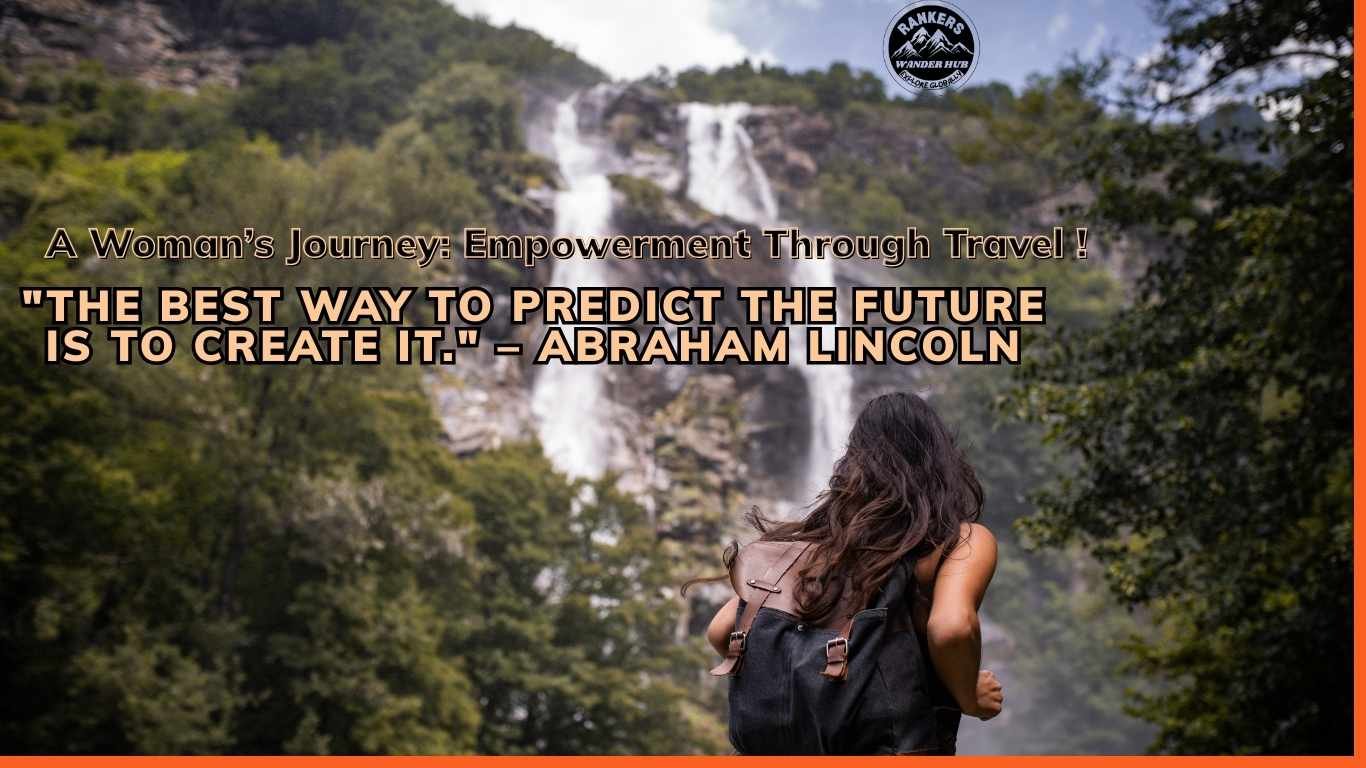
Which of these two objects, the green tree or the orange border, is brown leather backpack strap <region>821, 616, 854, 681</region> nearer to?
the orange border

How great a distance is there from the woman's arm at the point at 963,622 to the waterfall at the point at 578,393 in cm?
2598

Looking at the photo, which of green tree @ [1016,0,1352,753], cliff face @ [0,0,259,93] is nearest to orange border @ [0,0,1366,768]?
green tree @ [1016,0,1352,753]

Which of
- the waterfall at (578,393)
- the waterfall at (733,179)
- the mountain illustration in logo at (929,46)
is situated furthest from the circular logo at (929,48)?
the waterfall at (733,179)

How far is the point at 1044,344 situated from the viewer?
32.3 ft

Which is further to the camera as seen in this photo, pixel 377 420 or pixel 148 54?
pixel 148 54

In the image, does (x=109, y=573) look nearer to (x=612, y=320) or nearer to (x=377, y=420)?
(x=377, y=420)

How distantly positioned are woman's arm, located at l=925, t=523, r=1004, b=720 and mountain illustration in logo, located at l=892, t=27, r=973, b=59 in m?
5.45

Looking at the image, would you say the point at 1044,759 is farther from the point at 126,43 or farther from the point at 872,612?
the point at 126,43

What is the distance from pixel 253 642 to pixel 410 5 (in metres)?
33.7

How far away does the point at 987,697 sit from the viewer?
1.81 metres

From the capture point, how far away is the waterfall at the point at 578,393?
98.1 feet

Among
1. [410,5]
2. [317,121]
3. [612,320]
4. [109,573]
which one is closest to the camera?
[612,320]

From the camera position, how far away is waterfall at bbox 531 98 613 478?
2991 centimetres

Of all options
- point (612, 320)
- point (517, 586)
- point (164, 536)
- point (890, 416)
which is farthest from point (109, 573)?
point (890, 416)
